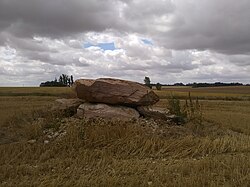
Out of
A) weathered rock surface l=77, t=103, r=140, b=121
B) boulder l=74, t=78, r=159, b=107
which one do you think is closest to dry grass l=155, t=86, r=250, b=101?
boulder l=74, t=78, r=159, b=107

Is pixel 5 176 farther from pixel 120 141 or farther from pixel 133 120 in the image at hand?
pixel 133 120

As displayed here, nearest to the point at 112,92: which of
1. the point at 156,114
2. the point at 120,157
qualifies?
the point at 156,114

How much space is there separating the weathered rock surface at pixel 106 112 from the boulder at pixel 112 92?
0.30 meters

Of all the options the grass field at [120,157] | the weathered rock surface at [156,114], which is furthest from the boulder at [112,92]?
the grass field at [120,157]

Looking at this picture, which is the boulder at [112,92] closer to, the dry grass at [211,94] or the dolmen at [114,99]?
the dolmen at [114,99]

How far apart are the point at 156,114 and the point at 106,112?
2264mm

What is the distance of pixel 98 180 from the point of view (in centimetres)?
644

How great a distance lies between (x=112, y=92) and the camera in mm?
13828

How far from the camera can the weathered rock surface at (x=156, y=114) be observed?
1383 centimetres

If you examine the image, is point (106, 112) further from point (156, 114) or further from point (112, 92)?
point (156, 114)

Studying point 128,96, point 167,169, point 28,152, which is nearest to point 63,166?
point 28,152

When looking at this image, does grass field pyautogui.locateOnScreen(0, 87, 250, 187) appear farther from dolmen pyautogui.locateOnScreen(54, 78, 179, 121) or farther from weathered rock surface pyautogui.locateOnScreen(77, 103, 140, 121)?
dolmen pyautogui.locateOnScreen(54, 78, 179, 121)

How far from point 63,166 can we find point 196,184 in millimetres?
3126

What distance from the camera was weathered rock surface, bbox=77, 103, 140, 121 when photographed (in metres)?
13.1
